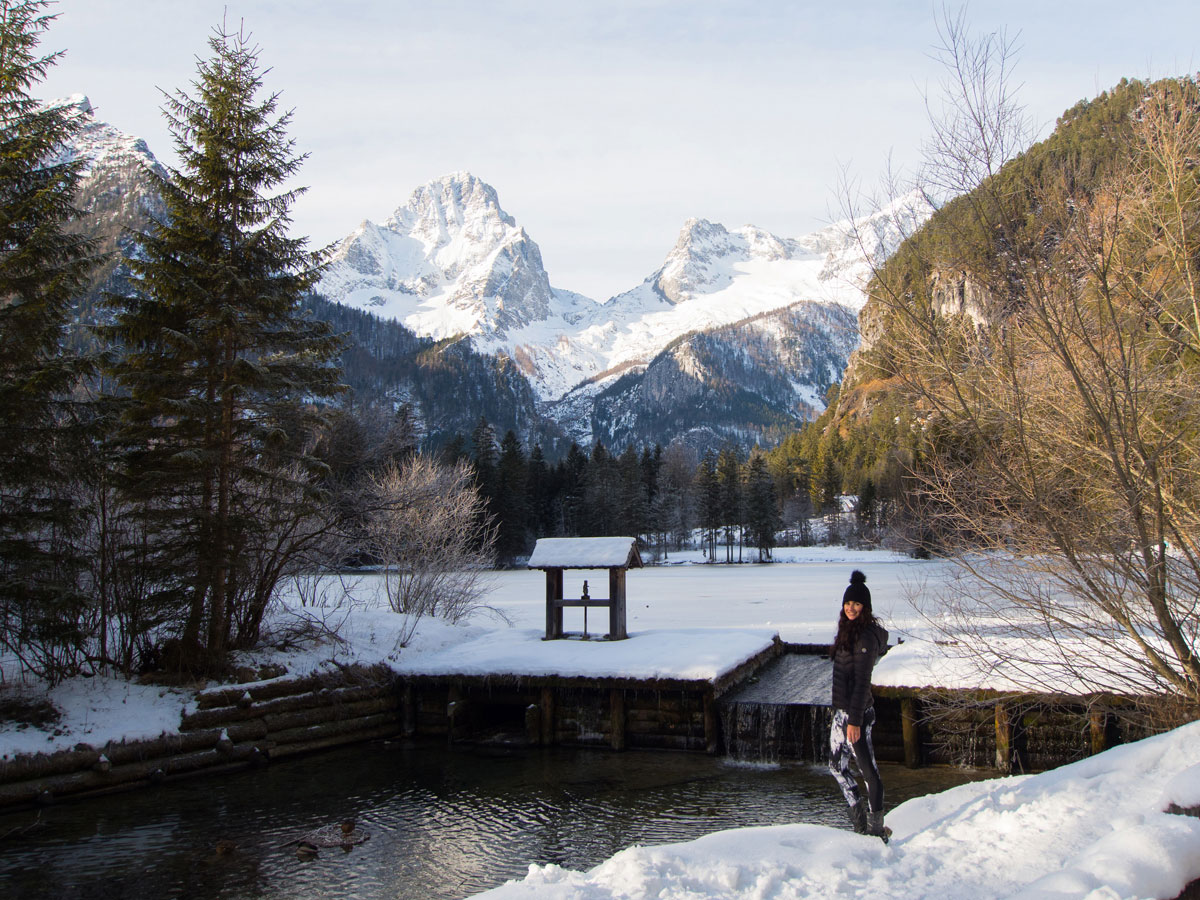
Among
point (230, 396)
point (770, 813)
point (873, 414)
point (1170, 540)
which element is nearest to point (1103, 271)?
point (1170, 540)

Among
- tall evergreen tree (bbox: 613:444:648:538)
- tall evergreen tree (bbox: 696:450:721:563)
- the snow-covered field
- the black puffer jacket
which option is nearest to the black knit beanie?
the black puffer jacket

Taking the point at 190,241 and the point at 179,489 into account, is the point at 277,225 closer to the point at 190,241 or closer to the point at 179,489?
the point at 190,241

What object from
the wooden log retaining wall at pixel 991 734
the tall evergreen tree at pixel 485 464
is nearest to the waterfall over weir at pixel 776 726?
the wooden log retaining wall at pixel 991 734

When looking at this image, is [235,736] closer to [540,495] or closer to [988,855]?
[988,855]

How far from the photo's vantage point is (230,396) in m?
16.2

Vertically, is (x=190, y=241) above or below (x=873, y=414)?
below

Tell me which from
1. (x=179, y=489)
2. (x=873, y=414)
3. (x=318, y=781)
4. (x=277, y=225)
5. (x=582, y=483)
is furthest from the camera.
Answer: (x=873, y=414)

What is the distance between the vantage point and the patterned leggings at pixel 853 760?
24.6 feet

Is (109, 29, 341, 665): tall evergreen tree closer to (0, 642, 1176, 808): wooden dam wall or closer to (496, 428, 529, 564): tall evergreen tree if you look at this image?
(0, 642, 1176, 808): wooden dam wall

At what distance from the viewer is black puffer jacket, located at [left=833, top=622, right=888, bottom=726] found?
24.8ft

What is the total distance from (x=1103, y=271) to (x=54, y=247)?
15101mm

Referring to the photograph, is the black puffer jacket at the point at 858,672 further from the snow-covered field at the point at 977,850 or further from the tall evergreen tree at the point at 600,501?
the tall evergreen tree at the point at 600,501

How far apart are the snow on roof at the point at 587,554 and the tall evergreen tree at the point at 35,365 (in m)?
9.12

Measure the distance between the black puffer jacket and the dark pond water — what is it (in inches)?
153
